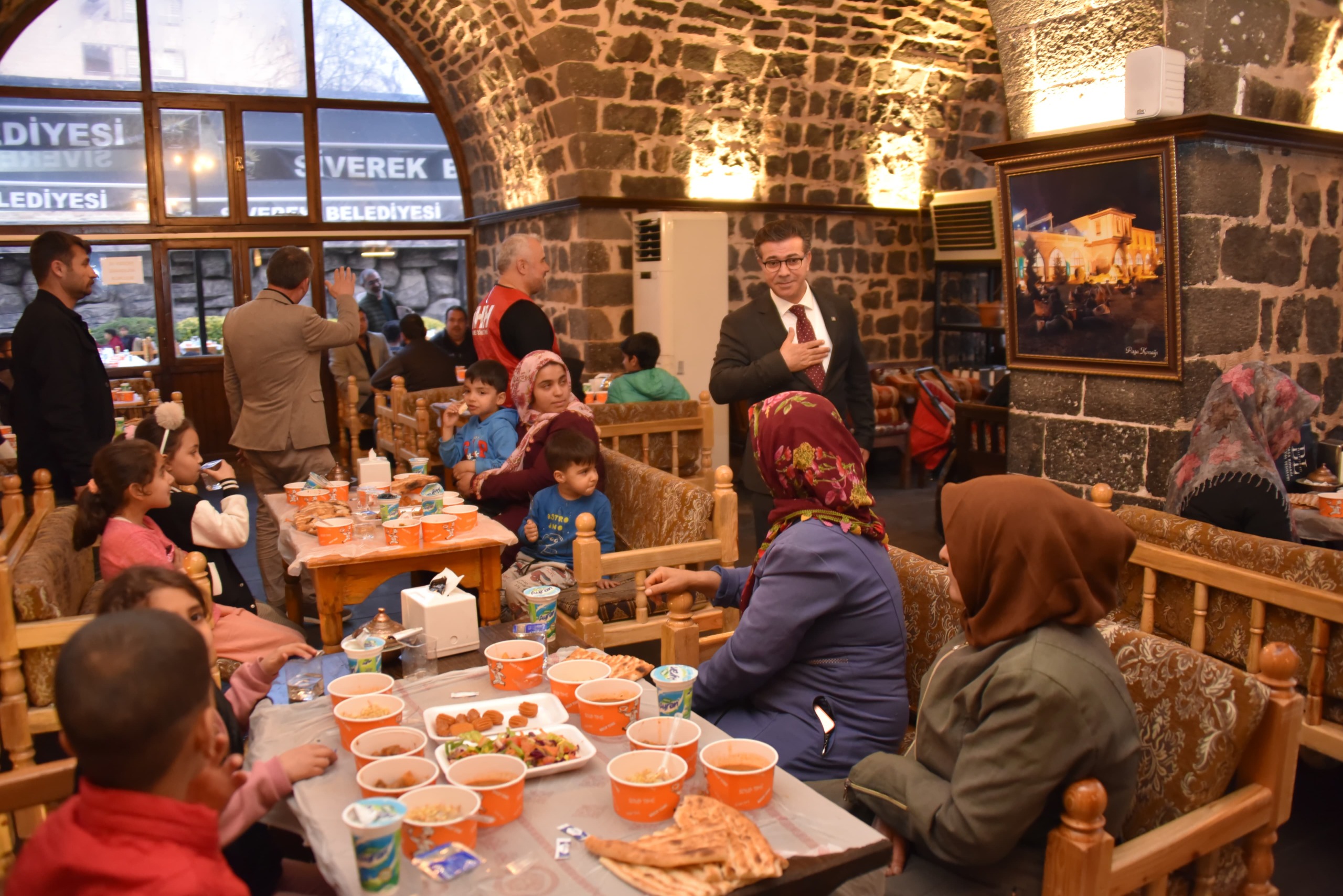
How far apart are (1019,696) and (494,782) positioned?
837 millimetres

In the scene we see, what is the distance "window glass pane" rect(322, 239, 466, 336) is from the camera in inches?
377

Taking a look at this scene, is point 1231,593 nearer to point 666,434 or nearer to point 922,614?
point 922,614

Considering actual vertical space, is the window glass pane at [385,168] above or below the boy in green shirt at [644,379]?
above

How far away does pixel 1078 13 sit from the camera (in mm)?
4301

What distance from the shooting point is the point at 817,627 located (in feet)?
7.22

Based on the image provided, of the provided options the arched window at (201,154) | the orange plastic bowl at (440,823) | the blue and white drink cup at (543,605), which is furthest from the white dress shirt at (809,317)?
the arched window at (201,154)

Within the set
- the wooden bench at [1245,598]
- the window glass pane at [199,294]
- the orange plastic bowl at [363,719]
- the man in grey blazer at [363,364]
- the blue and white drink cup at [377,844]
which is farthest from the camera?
the window glass pane at [199,294]

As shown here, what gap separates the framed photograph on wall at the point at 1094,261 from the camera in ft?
13.5

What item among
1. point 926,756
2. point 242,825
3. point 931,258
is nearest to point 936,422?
point 931,258

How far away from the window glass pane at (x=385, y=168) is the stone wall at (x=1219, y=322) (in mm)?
6718

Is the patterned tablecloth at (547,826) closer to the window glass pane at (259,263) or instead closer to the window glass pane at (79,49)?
the window glass pane at (259,263)

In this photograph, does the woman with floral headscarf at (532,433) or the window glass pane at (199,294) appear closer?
the woman with floral headscarf at (532,433)

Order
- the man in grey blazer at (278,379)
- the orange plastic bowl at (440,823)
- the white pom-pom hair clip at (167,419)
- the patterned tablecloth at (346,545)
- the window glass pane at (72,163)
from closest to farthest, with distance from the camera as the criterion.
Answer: the orange plastic bowl at (440,823) → the patterned tablecloth at (346,545) → the white pom-pom hair clip at (167,419) → the man in grey blazer at (278,379) → the window glass pane at (72,163)

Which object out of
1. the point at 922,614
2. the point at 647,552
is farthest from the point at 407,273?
the point at 922,614
